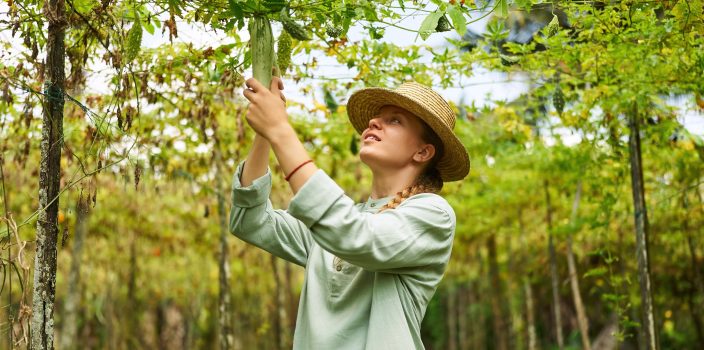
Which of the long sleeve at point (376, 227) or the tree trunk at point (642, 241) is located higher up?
the tree trunk at point (642, 241)

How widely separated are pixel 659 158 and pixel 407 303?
657cm

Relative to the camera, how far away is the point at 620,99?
Result: 6000 millimetres

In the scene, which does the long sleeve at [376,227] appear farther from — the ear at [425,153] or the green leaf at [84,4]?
the green leaf at [84,4]

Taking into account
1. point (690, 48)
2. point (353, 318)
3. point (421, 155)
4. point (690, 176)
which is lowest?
point (353, 318)

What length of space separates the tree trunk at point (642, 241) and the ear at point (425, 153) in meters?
4.12

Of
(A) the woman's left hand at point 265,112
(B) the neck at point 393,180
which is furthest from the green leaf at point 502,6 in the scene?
(A) the woman's left hand at point 265,112

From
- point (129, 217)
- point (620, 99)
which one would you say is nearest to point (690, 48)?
point (620, 99)

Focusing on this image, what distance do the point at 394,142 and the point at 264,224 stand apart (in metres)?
0.55

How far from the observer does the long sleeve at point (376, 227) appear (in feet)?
7.01

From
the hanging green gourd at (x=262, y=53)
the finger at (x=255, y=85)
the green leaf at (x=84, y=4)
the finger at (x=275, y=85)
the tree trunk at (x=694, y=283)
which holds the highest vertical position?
the tree trunk at (x=694, y=283)

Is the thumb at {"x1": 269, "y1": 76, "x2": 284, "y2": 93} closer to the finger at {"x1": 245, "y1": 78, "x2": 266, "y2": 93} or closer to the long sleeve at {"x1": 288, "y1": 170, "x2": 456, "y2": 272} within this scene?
the finger at {"x1": 245, "y1": 78, "x2": 266, "y2": 93}

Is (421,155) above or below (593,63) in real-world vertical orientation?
below

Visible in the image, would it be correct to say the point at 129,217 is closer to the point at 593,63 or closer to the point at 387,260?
the point at 593,63

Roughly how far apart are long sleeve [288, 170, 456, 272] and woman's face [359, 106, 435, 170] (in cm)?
21
